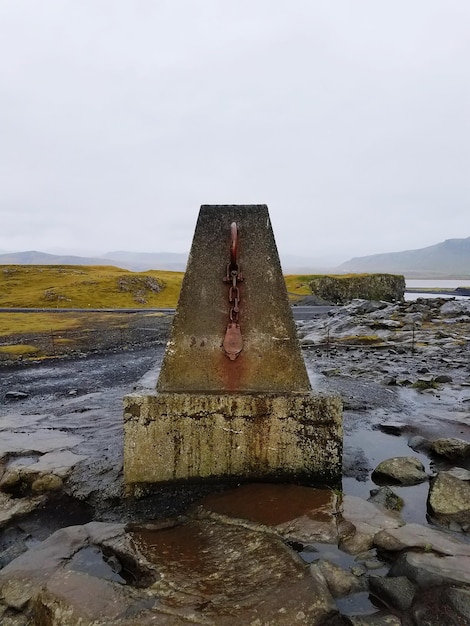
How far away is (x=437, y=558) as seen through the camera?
3.51 metres

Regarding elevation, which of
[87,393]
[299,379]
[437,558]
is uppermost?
[299,379]

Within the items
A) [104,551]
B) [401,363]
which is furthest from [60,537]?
[401,363]

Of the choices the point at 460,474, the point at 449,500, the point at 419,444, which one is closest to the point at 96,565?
the point at 449,500

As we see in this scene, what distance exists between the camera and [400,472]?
17.8 feet

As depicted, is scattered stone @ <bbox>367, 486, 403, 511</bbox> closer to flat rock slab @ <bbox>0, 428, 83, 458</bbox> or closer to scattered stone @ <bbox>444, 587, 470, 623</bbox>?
scattered stone @ <bbox>444, 587, 470, 623</bbox>

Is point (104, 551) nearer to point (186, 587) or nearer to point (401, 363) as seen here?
point (186, 587)

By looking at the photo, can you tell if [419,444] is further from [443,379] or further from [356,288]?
[356,288]

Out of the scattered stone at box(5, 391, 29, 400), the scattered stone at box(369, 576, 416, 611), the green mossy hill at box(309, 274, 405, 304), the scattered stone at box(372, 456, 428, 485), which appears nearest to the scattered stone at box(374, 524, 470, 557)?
the scattered stone at box(369, 576, 416, 611)

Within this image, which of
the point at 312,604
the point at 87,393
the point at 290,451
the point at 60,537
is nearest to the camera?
the point at 312,604

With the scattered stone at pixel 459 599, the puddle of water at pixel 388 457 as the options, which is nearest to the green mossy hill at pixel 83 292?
the puddle of water at pixel 388 457

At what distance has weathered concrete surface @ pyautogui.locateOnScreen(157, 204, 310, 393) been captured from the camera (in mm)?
5176

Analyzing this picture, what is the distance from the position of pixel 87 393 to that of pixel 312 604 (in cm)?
1048

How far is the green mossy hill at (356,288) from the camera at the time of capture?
66938 millimetres

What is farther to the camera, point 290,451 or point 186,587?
point 290,451
